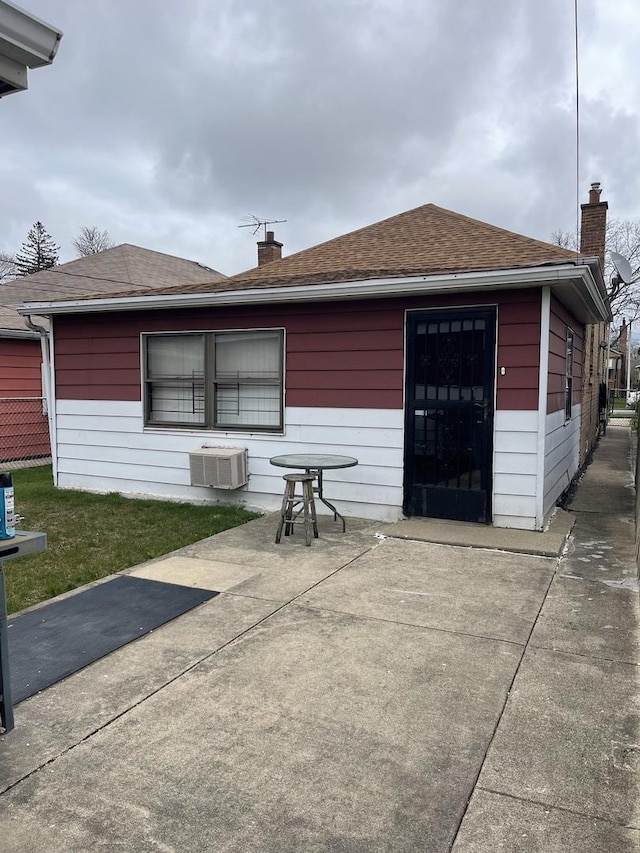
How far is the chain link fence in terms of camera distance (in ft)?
38.1

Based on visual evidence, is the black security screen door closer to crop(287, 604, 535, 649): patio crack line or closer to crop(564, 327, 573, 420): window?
crop(564, 327, 573, 420): window

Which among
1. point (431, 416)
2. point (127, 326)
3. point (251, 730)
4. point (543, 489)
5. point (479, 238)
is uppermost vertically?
point (479, 238)

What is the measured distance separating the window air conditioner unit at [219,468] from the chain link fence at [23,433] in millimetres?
5728

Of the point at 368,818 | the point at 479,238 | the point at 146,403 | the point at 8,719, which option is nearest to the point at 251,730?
the point at 368,818

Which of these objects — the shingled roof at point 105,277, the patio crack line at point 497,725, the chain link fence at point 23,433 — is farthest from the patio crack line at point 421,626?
the shingled roof at point 105,277

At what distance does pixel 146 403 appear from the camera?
7.83 m

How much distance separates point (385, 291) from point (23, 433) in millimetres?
8855

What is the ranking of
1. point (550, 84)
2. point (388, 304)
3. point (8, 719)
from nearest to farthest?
point (8, 719), point (388, 304), point (550, 84)

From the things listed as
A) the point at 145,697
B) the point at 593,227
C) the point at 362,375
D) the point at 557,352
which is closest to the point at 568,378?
the point at 557,352

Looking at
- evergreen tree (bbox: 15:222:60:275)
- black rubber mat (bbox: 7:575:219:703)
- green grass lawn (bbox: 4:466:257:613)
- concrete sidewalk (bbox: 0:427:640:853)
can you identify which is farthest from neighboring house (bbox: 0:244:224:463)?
evergreen tree (bbox: 15:222:60:275)

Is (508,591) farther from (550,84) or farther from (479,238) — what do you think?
(550,84)

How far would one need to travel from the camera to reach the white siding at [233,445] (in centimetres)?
653

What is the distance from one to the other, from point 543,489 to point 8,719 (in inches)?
191

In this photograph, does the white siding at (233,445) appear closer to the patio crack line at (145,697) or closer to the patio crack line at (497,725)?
the patio crack line at (145,697)
